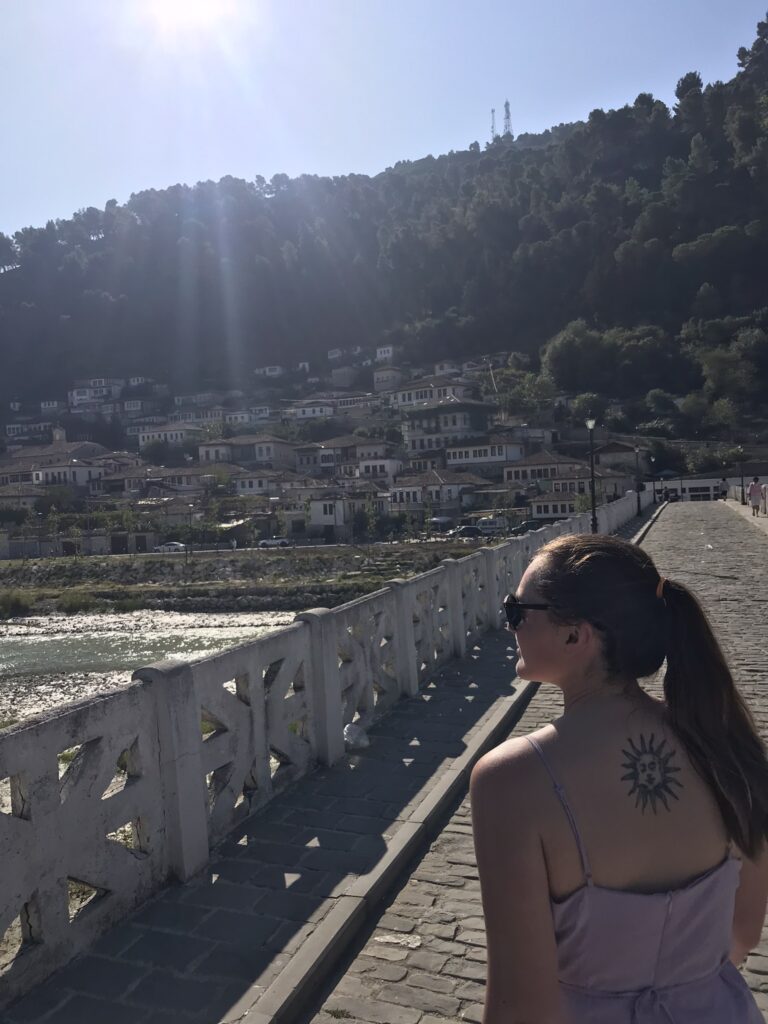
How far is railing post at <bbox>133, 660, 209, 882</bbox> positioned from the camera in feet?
13.0

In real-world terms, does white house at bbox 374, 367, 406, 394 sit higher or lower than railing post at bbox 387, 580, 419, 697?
higher

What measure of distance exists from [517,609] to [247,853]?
307 cm

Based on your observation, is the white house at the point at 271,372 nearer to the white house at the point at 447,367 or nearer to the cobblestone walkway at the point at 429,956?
the white house at the point at 447,367

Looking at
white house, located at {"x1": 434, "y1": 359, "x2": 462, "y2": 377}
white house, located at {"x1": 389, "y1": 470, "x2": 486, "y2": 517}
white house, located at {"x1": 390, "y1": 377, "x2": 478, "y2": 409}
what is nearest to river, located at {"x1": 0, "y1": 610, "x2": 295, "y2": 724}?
white house, located at {"x1": 389, "y1": 470, "x2": 486, "y2": 517}

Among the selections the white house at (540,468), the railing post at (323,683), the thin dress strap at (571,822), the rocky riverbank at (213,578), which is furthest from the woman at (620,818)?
the white house at (540,468)

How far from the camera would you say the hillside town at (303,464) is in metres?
64.8

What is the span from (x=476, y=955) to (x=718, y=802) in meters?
2.17

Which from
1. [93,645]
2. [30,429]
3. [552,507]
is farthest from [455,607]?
[30,429]

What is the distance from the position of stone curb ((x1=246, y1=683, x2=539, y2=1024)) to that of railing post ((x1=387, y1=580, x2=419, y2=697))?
1462mm

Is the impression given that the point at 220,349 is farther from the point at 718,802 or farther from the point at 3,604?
the point at 718,802

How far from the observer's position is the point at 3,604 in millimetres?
47188

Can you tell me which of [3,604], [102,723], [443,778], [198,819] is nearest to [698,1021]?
[102,723]

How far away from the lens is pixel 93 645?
3638 cm

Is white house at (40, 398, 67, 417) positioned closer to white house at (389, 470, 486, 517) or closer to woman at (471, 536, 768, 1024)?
white house at (389, 470, 486, 517)
